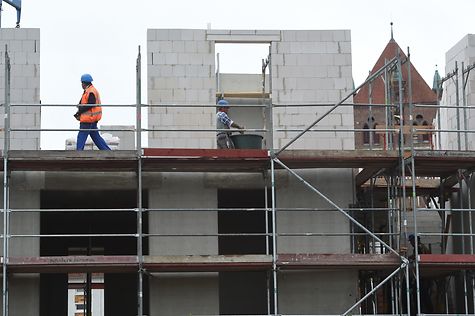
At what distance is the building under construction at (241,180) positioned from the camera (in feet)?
62.4

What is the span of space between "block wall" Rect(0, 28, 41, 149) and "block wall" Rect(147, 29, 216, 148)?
210 centimetres

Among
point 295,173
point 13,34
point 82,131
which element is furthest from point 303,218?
point 13,34

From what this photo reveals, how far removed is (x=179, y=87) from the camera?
67.6ft

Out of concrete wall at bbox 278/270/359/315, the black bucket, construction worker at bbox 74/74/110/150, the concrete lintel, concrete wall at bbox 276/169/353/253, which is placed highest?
the concrete lintel

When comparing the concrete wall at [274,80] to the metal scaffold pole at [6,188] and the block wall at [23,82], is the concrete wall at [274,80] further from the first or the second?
the metal scaffold pole at [6,188]

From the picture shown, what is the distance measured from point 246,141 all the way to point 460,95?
550 centimetres

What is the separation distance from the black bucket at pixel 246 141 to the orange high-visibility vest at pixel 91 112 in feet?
8.14

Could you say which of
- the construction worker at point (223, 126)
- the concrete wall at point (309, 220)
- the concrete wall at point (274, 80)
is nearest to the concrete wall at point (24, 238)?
the concrete wall at point (274, 80)

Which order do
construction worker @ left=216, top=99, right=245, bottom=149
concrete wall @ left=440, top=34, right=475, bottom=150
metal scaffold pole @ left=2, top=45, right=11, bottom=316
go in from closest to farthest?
metal scaffold pole @ left=2, top=45, right=11, bottom=316 < construction worker @ left=216, top=99, right=245, bottom=149 < concrete wall @ left=440, top=34, right=475, bottom=150

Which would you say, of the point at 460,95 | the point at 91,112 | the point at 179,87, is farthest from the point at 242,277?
the point at 91,112

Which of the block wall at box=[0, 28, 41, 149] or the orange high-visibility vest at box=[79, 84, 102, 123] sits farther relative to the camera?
the block wall at box=[0, 28, 41, 149]

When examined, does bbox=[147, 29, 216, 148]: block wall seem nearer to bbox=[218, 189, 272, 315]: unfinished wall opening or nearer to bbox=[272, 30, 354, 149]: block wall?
bbox=[272, 30, 354, 149]: block wall

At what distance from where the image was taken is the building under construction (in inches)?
749

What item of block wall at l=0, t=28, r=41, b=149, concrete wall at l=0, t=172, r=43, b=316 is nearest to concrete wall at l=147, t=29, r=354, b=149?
block wall at l=0, t=28, r=41, b=149
